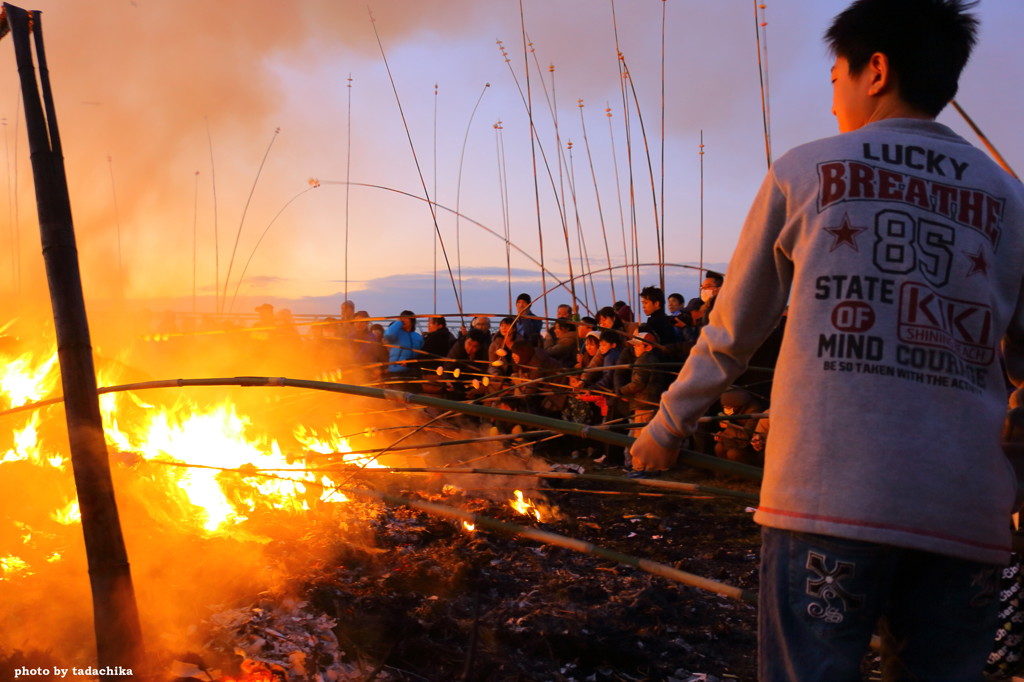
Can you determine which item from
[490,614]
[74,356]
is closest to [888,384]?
[74,356]

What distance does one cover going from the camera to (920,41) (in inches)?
61.1

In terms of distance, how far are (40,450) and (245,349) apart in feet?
6.03

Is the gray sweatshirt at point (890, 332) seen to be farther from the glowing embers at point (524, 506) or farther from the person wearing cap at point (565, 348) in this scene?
the person wearing cap at point (565, 348)

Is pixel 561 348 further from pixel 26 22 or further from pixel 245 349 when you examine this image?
pixel 26 22

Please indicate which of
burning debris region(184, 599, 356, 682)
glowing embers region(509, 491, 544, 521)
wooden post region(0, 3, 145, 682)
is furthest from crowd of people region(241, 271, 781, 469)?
wooden post region(0, 3, 145, 682)

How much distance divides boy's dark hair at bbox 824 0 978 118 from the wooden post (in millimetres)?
2335

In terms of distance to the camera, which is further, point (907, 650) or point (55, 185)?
point (55, 185)

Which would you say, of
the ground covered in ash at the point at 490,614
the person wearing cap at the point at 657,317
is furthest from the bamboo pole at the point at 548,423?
the person wearing cap at the point at 657,317

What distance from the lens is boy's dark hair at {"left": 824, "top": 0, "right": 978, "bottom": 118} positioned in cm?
155

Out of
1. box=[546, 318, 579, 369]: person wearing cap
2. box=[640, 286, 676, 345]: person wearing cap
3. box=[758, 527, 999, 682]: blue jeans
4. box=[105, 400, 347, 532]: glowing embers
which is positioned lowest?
box=[105, 400, 347, 532]: glowing embers

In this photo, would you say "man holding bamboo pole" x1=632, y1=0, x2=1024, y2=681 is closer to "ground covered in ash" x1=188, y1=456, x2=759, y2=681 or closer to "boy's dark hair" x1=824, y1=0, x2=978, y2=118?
"boy's dark hair" x1=824, y1=0, x2=978, y2=118

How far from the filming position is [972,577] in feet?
4.58

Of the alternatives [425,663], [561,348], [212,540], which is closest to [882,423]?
[425,663]

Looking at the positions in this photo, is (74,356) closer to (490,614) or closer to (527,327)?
(490,614)
